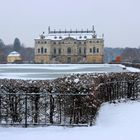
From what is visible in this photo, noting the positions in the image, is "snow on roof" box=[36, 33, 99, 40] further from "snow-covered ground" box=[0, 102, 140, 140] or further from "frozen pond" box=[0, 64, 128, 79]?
"snow-covered ground" box=[0, 102, 140, 140]

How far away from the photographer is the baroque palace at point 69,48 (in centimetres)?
14525

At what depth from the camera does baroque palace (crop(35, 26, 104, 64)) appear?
5719 inches

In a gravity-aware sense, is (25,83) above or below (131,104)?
above

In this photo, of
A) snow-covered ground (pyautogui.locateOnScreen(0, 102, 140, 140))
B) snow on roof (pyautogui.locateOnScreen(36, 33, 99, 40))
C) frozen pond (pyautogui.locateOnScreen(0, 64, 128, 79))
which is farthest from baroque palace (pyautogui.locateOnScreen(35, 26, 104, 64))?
snow-covered ground (pyautogui.locateOnScreen(0, 102, 140, 140))

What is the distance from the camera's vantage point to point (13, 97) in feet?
37.8

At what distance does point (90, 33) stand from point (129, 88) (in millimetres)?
136711

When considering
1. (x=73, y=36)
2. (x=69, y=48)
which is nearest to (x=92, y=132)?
(x=69, y=48)

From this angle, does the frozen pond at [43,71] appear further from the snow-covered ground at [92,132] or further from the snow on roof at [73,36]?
the snow on roof at [73,36]

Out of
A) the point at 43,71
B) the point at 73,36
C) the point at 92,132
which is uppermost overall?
the point at 73,36

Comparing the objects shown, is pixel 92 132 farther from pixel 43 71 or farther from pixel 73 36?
pixel 73 36

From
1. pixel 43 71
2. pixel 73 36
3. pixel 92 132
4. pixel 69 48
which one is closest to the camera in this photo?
pixel 92 132

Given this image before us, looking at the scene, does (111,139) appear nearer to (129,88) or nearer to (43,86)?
(43,86)

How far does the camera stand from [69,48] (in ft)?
482

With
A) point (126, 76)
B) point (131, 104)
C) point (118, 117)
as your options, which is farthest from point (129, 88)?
point (118, 117)
